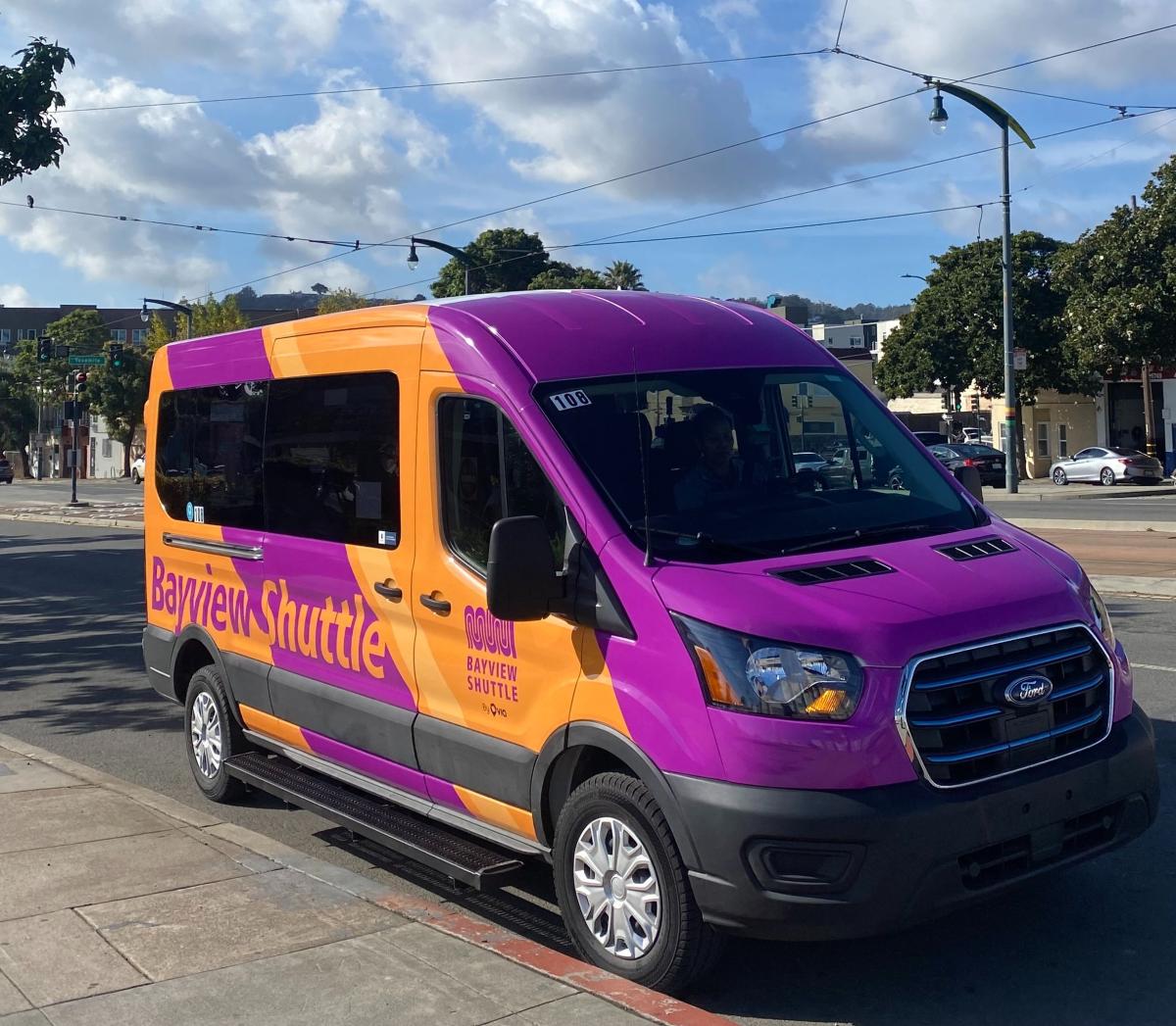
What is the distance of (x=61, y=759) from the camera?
25.7ft

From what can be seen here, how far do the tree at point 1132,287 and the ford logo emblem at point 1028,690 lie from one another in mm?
38487

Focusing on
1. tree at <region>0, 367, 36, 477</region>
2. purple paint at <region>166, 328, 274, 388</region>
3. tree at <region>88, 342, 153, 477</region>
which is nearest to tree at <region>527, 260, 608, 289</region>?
tree at <region>88, 342, 153, 477</region>

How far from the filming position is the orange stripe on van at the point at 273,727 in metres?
6.14

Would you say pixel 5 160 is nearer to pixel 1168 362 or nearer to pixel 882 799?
pixel 882 799

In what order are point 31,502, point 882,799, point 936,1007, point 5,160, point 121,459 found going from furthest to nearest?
point 121,459
point 31,502
point 5,160
point 936,1007
point 882,799

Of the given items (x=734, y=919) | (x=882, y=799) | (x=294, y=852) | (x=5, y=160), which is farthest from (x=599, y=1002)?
(x=5, y=160)

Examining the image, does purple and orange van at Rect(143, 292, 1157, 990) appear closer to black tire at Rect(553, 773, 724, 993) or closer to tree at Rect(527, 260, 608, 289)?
black tire at Rect(553, 773, 724, 993)

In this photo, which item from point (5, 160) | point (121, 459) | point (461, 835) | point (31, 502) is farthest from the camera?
point (121, 459)

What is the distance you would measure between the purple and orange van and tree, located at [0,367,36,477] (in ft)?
315

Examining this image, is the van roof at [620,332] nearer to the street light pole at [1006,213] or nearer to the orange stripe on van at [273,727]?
the orange stripe on van at [273,727]

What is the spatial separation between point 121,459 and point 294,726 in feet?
318

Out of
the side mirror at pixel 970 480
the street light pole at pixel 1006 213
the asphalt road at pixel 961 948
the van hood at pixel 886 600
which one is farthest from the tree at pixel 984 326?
the van hood at pixel 886 600

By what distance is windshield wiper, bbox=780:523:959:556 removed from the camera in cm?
444

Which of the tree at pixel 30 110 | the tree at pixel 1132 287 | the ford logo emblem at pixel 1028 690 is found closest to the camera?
the ford logo emblem at pixel 1028 690
